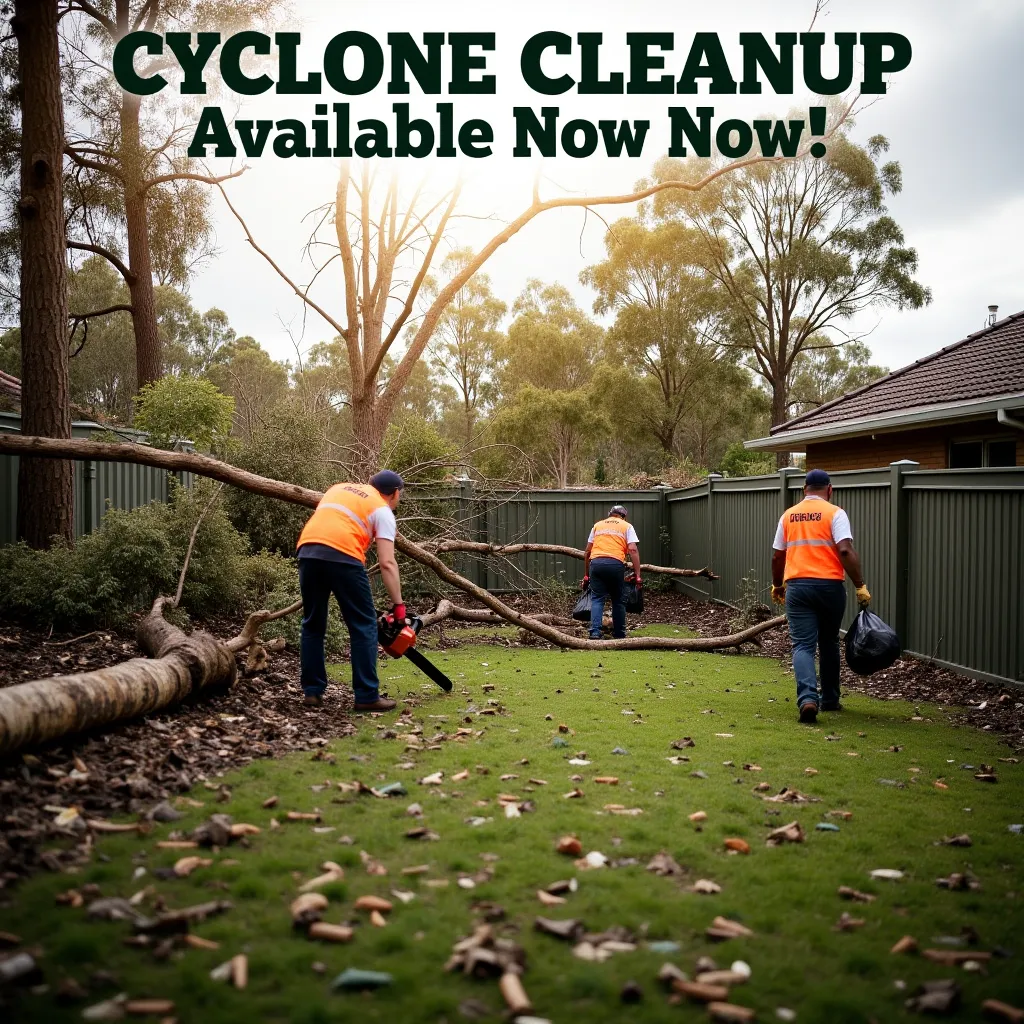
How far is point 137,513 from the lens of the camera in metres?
10.1

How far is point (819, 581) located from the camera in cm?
749

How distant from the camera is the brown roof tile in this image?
1274 cm

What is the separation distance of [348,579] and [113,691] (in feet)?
6.44

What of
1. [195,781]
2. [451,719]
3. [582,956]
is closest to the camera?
[582,956]

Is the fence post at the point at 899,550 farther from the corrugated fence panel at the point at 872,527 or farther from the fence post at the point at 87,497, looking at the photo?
the fence post at the point at 87,497

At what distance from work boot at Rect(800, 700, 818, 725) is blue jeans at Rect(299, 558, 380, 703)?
3.34m

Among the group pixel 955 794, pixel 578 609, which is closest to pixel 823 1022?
pixel 955 794

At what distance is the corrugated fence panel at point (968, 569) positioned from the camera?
7.64m

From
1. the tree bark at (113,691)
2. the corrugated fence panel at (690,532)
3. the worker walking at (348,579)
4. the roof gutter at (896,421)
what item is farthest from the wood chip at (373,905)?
the corrugated fence panel at (690,532)

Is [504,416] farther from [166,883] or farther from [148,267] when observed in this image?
[166,883]

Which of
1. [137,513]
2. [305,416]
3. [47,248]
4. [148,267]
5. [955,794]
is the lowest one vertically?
[955,794]

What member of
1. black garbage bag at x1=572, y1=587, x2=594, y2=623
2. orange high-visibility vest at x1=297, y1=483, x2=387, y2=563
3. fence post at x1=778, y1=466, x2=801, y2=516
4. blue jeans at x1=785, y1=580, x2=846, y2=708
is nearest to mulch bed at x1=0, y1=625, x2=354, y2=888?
orange high-visibility vest at x1=297, y1=483, x2=387, y2=563

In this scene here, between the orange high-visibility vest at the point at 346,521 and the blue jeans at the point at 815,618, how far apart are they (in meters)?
3.49

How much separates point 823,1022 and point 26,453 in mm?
7959
